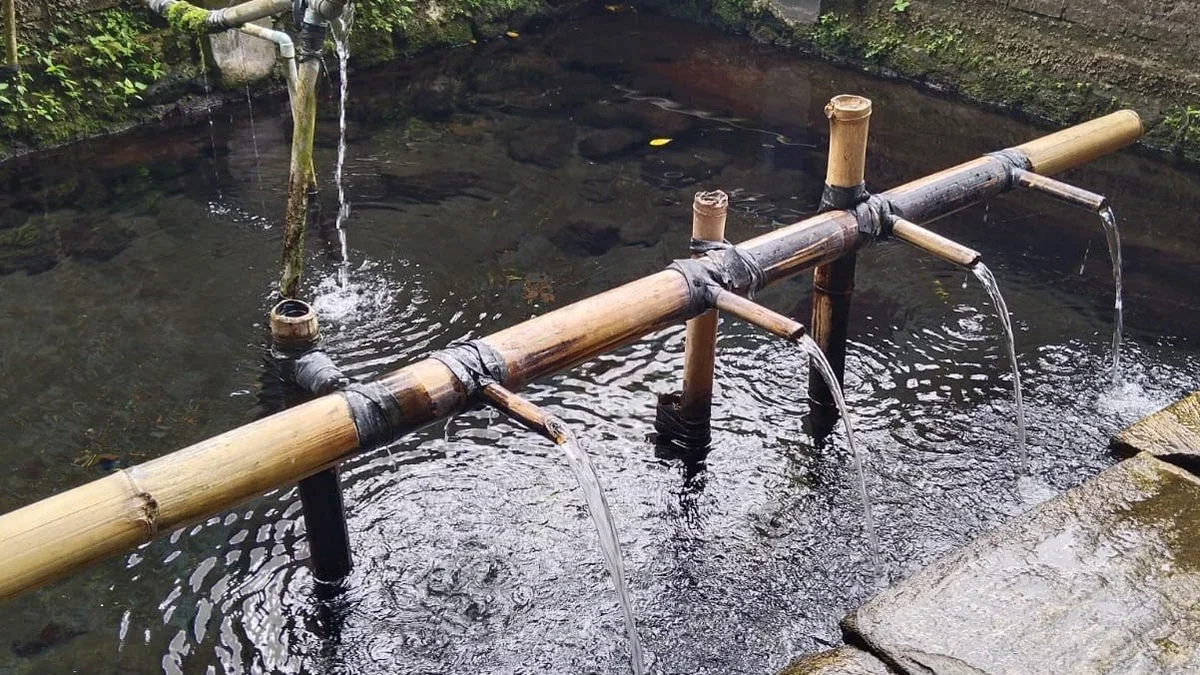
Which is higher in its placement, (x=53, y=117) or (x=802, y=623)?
(x=53, y=117)

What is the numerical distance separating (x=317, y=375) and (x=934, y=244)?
7.88 feet

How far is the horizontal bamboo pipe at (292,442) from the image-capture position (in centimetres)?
264

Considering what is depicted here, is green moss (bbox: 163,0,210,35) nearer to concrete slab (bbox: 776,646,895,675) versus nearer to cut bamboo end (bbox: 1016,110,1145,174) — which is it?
cut bamboo end (bbox: 1016,110,1145,174)

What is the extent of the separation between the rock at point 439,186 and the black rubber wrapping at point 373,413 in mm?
4048

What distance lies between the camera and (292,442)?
9.98 feet

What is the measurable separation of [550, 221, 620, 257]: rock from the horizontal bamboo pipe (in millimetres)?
2395

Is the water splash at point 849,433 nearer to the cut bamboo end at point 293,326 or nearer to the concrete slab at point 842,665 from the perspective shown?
the concrete slab at point 842,665

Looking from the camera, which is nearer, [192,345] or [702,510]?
[702,510]

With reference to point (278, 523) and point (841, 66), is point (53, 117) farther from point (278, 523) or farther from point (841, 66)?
point (841, 66)

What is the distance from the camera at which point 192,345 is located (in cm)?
551

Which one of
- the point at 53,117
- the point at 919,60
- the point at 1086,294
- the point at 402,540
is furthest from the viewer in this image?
the point at 919,60

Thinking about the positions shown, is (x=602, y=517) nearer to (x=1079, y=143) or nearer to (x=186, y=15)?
(x=1079, y=143)

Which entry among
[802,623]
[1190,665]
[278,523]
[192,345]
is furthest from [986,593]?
[192,345]

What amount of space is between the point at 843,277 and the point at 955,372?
1115 millimetres
